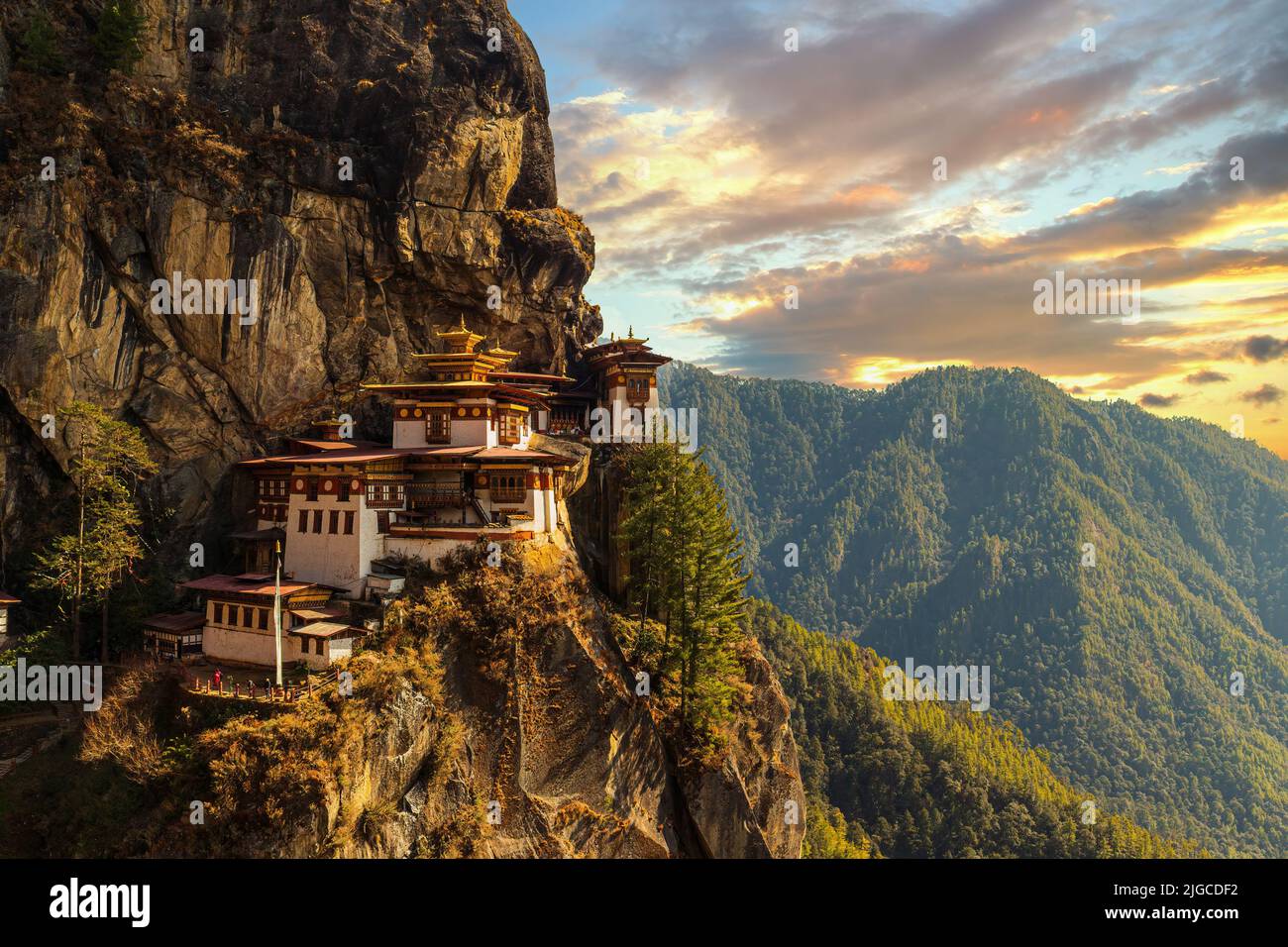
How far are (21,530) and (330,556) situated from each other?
1643 centimetres

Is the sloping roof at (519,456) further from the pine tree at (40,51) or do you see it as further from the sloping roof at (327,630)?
the pine tree at (40,51)

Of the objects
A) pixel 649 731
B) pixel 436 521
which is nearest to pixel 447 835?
pixel 649 731

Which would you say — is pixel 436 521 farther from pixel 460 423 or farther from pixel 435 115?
pixel 435 115

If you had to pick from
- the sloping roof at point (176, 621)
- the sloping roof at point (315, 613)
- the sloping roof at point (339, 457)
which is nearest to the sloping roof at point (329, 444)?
the sloping roof at point (339, 457)

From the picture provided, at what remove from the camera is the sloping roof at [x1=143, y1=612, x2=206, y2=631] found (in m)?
37.4

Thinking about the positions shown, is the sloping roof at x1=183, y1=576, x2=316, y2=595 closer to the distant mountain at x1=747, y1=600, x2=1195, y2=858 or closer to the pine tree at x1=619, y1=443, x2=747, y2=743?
the pine tree at x1=619, y1=443, x2=747, y2=743

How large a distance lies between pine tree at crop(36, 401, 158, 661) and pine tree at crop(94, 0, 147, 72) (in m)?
20.5

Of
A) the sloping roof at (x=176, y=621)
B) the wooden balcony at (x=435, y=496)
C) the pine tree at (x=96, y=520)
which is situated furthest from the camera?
the wooden balcony at (x=435, y=496)

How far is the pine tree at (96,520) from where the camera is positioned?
1480 inches

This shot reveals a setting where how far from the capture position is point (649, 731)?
42062 mm

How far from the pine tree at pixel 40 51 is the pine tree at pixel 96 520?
19512mm

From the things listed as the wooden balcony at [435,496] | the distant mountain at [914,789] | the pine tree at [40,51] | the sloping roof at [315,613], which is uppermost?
the pine tree at [40,51]

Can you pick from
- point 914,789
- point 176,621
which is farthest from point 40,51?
point 914,789

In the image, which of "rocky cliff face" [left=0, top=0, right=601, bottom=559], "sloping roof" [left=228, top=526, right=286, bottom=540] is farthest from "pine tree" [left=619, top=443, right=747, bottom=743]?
"rocky cliff face" [left=0, top=0, right=601, bottom=559]
